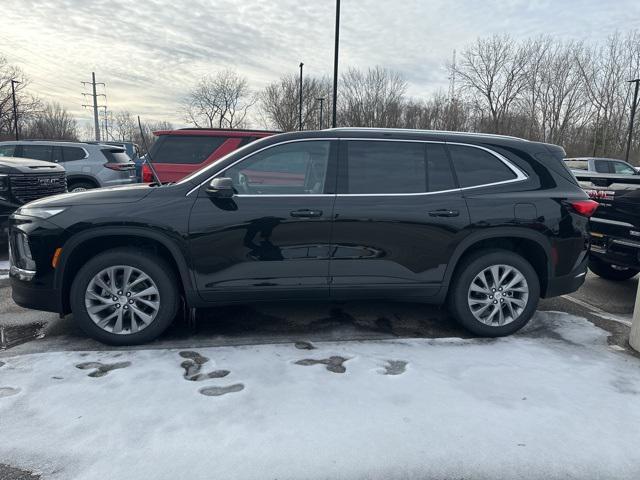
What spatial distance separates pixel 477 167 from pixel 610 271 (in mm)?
3827

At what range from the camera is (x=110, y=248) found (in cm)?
356

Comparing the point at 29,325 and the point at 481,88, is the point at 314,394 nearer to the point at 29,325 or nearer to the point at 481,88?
the point at 29,325

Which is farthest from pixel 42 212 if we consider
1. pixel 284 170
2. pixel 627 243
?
pixel 627 243

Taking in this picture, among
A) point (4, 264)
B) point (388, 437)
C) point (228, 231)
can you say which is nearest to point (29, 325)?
point (228, 231)

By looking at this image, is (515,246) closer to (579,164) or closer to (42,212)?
(42,212)

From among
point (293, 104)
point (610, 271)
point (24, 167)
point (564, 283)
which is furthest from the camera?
point (293, 104)

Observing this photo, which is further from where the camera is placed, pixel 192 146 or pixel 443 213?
pixel 192 146

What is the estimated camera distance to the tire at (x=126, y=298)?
3.47m

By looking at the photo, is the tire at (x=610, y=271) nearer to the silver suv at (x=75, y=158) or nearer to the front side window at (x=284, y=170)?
the front side window at (x=284, y=170)

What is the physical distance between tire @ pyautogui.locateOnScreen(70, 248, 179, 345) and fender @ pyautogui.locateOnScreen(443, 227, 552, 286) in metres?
2.42

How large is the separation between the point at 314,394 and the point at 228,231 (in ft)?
4.82

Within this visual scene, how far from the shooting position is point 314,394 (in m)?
2.85

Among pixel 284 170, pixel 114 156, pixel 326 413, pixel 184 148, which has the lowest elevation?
pixel 326 413

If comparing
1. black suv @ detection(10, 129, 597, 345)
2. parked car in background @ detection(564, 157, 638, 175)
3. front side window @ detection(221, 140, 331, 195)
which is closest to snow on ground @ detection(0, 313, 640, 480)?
black suv @ detection(10, 129, 597, 345)
